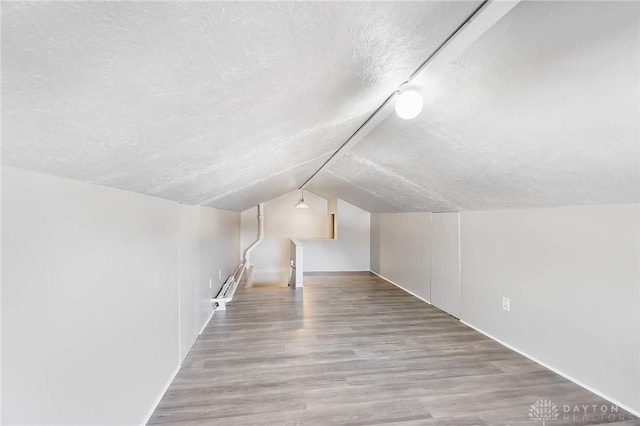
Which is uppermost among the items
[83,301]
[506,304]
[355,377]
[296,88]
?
[296,88]

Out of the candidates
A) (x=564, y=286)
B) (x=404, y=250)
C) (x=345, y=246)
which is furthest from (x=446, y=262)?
(x=345, y=246)

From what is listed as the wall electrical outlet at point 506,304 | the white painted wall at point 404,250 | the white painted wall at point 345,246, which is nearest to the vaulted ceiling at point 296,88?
the wall electrical outlet at point 506,304

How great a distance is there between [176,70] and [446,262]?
3879mm

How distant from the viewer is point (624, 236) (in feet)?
6.19

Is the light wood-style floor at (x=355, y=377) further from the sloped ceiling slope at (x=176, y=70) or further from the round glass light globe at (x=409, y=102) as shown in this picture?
the round glass light globe at (x=409, y=102)

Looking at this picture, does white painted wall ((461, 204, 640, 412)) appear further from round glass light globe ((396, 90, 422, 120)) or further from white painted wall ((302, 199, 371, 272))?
white painted wall ((302, 199, 371, 272))

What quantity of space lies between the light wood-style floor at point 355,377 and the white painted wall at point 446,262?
11.8 inches

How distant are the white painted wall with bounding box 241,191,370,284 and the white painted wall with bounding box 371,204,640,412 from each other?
10.5 feet

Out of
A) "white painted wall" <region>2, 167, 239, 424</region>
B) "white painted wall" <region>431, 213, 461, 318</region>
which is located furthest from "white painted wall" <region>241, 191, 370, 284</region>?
"white painted wall" <region>2, 167, 239, 424</region>

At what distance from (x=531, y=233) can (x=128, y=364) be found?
325 cm

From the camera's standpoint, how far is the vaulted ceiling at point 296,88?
1.79 feet

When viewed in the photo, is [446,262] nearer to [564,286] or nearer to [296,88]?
[564,286]

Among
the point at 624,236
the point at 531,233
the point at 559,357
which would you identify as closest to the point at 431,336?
the point at 559,357

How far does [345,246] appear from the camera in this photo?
263 inches
